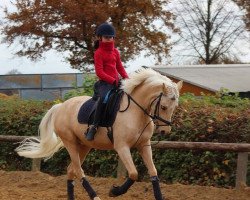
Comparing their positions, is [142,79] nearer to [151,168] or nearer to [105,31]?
[105,31]

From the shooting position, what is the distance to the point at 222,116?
879 centimetres

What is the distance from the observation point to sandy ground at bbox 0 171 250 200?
812 centimetres

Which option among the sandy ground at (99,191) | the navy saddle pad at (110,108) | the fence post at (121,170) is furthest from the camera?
the fence post at (121,170)

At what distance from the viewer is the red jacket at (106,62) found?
7.16 metres

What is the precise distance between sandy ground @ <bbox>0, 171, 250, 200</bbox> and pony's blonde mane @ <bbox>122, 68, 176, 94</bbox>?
206 centimetres

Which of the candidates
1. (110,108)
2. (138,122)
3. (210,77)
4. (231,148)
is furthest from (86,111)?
(210,77)

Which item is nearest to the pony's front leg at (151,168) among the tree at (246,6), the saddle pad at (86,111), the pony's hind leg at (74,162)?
the saddle pad at (86,111)

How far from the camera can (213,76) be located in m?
26.4

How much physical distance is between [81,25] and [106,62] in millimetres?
22404

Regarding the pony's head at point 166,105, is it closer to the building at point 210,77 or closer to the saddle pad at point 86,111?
the saddle pad at point 86,111

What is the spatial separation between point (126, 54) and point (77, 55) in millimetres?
2917

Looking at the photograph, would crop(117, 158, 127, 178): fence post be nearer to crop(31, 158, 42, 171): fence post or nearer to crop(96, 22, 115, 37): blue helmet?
crop(31, 158, 42, 171): fence post

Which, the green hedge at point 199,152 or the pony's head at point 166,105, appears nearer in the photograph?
the pony's head at point 166,105

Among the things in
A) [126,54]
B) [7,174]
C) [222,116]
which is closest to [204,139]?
[222,116]
